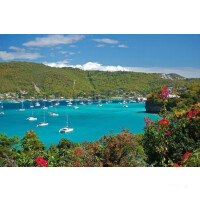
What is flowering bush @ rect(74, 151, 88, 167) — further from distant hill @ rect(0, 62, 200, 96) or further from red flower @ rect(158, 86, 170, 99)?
distant hill @ rect(0, 62, 200, 96)

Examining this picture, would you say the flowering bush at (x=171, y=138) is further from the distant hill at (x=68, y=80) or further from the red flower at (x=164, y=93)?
the distant hill at (x=68, y=80)

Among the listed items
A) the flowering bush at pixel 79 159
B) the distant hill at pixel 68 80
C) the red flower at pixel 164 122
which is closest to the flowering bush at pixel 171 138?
the red flower at pixel 164 122

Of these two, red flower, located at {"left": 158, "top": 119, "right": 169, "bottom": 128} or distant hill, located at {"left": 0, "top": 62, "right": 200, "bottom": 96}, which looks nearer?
red flower, located at {"left": 158, "top": 119, "right": 169, "bottom": 128}

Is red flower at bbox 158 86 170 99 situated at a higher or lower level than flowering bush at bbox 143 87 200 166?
higher

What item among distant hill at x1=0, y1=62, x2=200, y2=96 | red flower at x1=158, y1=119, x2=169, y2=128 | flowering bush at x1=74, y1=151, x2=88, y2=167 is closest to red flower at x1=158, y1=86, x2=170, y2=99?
A: red flower at x1=158, y1=119, x2=169, y2=128

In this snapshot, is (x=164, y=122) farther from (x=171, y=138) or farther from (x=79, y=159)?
(x=79, y=159)
